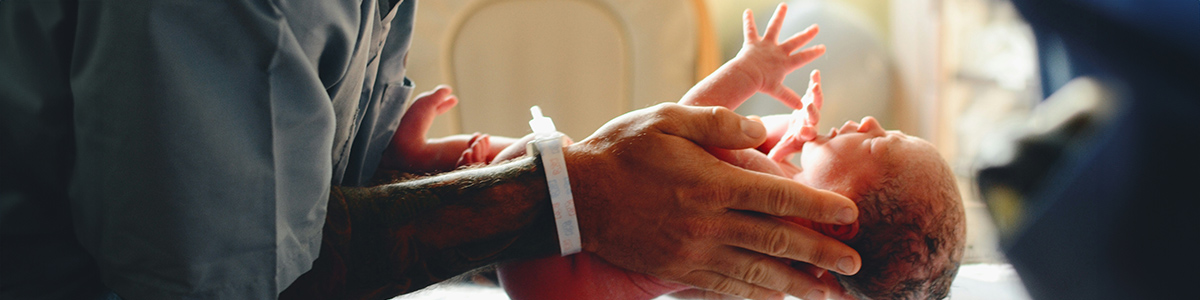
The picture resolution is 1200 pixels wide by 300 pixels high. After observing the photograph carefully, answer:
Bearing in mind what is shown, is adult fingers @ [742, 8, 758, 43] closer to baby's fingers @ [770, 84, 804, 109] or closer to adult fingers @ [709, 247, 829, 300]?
baby's fingers @ [770, 84, 804, 109]

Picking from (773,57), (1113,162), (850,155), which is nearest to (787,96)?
(773,57)

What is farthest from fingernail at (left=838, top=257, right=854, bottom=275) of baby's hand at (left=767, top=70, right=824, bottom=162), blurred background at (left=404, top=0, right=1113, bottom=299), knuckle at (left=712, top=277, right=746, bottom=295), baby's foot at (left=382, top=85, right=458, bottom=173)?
blurred background at (left=404, top=0, right=1113, bottom=299)

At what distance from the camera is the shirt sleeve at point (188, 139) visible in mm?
539

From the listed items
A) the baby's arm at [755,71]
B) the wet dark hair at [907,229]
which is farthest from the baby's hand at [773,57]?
the wet dark hair at [907,229]

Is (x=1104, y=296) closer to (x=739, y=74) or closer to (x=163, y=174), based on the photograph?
(x=739, y=74)

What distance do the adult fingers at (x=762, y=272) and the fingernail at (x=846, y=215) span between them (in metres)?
0.10

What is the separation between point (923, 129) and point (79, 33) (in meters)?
2.26

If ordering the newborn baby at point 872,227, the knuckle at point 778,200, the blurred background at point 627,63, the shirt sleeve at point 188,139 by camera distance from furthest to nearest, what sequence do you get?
the blurred background at point 627,63 < the newborn baby at point 872,227 < the knuckle at point 778,200 < the shirt sleeve at point 188,139

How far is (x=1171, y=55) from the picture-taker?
112cm

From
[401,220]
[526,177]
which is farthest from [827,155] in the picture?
[401,220]

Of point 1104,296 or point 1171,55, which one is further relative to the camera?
point 1104,296

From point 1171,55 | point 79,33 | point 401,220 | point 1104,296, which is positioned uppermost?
point 79,33

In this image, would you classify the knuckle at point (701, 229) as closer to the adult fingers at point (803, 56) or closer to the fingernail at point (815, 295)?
the fingernail at point (815, 295)

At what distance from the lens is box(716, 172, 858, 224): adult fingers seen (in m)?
0.76
